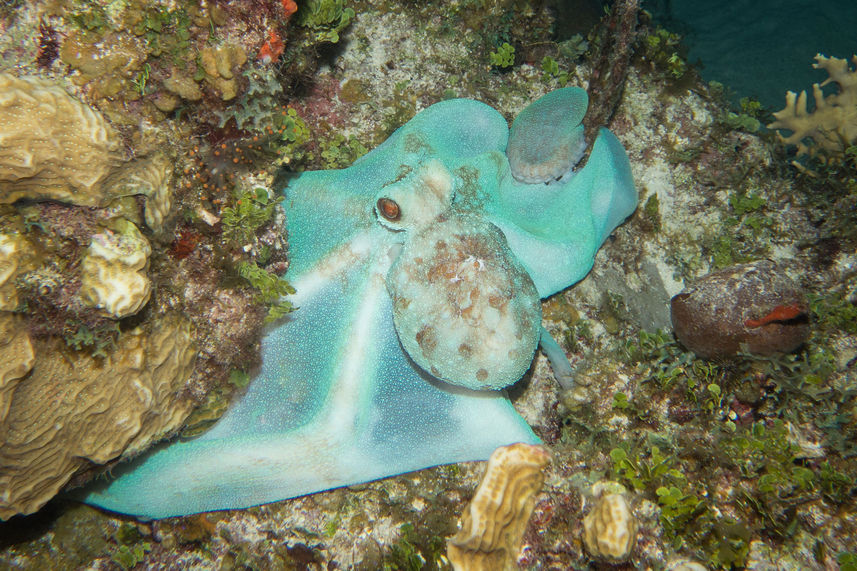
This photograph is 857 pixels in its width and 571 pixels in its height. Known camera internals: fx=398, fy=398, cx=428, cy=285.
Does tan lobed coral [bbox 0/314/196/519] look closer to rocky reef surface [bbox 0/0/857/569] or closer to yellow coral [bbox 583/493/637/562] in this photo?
rocky reef surface [bbox 0/0/857/569]

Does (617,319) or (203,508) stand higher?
(617,319)

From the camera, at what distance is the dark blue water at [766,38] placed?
873 cm

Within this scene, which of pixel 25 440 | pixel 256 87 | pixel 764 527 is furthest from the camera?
pixel 256 87

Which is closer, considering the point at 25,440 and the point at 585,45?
the point at 25,440

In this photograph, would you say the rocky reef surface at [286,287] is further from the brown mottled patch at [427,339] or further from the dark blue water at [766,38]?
the dark blue water at [766,38]

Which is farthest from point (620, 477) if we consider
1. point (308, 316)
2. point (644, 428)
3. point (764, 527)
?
point (308, 316)

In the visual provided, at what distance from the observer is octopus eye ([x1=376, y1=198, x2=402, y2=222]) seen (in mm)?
3276

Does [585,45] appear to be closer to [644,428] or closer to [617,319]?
[617,319]

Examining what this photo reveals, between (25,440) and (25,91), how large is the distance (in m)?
1.92

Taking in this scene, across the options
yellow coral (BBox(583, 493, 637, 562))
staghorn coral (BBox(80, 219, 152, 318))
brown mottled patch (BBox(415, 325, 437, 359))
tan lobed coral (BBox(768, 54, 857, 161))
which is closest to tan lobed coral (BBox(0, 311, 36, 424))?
staghorn coral (BBox(80, 219, 152, 318))

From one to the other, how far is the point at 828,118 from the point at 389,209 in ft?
16.6

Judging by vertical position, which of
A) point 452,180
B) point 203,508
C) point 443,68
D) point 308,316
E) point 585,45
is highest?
point 585,45

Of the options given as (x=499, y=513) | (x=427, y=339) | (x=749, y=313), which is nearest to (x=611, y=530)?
(x=499, y=513)

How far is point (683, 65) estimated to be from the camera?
4.79 m
